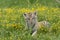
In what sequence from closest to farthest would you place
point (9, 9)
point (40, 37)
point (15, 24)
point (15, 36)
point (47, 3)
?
point (15, 36) → point (40, 37) → point (15, 24) → point (9, 9) → point (47, 3)

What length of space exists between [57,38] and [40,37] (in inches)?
22.2

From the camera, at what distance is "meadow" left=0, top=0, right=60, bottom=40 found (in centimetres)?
878

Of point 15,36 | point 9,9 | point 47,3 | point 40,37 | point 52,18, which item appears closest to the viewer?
point 15,36

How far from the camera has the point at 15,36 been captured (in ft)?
27.0

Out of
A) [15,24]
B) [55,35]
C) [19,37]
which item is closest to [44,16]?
[15,24]

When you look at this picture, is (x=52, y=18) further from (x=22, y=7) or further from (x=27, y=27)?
(x=22, y=7)

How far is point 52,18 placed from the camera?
11070mm

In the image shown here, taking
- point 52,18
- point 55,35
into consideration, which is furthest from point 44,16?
point 55,35

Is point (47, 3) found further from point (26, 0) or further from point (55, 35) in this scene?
point (55, 35)

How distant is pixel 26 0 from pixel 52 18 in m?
3.50

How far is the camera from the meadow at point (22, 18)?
8781 millimetres

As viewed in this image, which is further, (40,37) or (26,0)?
(26,0)

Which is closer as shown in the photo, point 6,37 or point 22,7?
point 6,37

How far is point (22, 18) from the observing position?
439 inches
